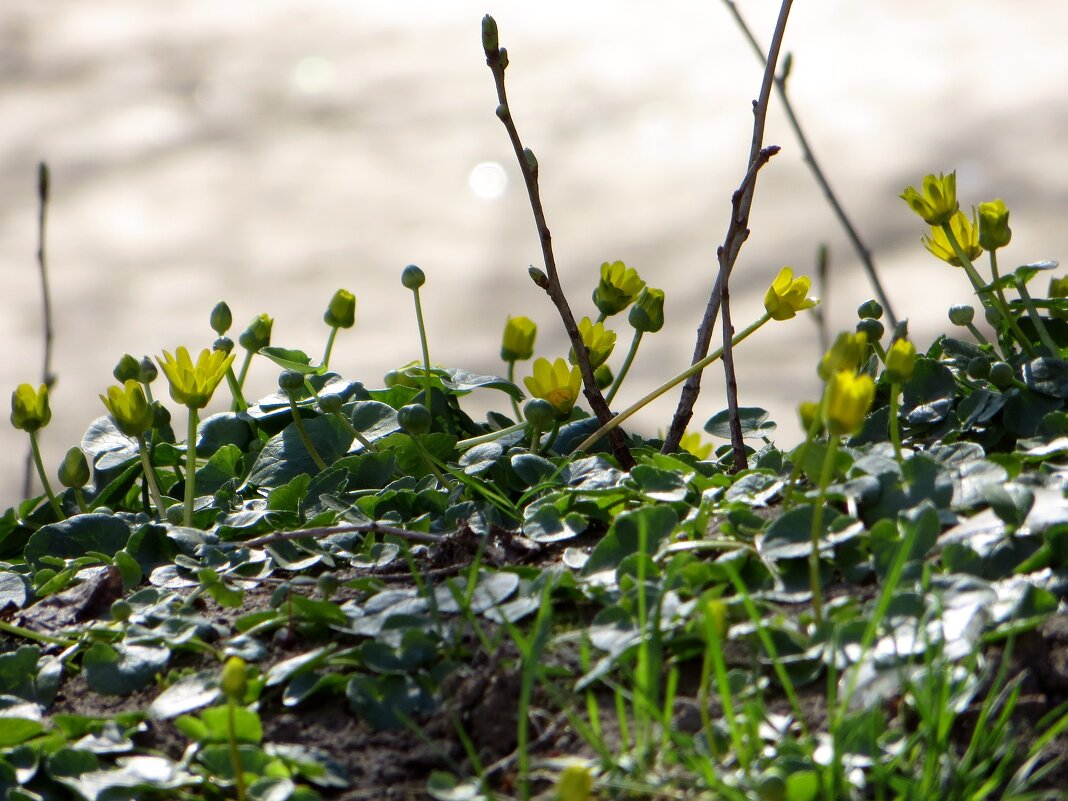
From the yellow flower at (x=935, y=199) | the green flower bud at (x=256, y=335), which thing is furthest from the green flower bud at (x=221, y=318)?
the yellow flower at (x=935, y=199)

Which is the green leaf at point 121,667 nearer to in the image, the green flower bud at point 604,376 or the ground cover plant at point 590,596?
the ground cover plant at point 590,596

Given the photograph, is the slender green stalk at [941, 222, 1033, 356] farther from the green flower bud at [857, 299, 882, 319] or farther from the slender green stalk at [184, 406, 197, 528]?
the slender green stalk at [184, 406, 197, 528]

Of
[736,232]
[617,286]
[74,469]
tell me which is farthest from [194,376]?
[736,232]

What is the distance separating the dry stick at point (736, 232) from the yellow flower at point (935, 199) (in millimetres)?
200

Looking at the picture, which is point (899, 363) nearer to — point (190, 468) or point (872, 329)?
point (872, 329)

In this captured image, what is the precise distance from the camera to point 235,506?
5.81 ft

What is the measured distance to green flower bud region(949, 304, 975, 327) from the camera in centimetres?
173

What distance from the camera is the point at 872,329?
5.35 feet

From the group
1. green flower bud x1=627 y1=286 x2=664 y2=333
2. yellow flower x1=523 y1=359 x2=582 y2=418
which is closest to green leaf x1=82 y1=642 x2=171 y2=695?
yellow flower x1=523 y1=359 x2=582 y2=418

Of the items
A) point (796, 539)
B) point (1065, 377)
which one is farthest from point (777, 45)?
point (796, 539)

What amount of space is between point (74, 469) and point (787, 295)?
41.2 inches

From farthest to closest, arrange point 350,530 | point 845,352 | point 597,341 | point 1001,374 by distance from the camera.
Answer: point 597,341
point 1001,374
point 350,530
point 845,352

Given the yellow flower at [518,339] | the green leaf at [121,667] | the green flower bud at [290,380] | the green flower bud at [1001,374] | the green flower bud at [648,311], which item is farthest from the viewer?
the yellow flower at [518,339]

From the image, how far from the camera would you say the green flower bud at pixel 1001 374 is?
1573 millimetres
